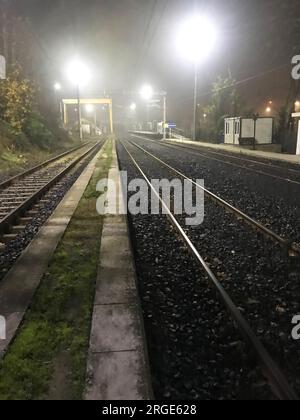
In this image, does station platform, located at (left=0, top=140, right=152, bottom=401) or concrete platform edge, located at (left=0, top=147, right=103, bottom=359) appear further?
concrete platform edge, located at (left=0, top=147, right=103, bottom=359)

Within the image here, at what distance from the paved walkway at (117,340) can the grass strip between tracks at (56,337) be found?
11cm

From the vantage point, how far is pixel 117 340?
3.91 meters

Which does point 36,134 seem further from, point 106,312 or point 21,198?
point 106,312

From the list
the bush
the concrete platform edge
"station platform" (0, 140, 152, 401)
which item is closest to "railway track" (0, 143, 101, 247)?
the concrete platform edge

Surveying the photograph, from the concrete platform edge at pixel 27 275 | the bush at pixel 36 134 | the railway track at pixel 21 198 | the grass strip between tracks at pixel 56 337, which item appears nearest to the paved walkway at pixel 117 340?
the grass strip between tracks at pixel 56 337

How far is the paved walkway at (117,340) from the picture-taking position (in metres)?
3.20

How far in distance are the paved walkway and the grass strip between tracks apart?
0.37ft

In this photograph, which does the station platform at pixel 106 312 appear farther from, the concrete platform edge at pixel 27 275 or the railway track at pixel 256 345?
the railway track at pixel 256 345

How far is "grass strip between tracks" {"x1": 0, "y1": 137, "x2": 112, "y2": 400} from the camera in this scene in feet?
10.7

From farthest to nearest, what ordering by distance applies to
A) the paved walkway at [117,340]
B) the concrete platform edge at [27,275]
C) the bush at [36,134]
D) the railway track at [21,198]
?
the bush at [36,134]
the railway track at [21,198]
the concrete platform edge at [27,275]
the paved walkway at [117,340]

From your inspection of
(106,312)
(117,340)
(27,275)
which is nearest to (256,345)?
(117,340)

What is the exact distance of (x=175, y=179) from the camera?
1568 cm

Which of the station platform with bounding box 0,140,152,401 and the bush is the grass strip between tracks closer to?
the station platform with bounding box 0,140,152,401

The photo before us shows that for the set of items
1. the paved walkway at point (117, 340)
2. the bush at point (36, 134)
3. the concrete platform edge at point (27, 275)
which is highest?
the bush at point (36, 134)
